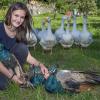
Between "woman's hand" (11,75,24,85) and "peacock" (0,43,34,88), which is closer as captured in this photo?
"woman's hand" (11,75,24,85)

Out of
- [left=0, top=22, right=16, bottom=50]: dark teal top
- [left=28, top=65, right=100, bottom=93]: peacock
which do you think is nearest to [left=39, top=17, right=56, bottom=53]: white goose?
[left=28, top=65, right=100, bottom=93]: peacock

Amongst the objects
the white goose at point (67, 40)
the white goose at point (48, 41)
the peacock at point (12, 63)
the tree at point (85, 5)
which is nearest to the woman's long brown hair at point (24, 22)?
the peacock at point (12, 63)

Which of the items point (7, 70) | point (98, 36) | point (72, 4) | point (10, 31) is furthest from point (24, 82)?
point (72, 4)

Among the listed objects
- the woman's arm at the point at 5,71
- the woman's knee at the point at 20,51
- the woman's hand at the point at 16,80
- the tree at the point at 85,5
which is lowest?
the tree at the point at 85,5

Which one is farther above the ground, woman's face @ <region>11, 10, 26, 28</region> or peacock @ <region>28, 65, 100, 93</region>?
woman's face @ <region>11, 10, 26, 28</region>

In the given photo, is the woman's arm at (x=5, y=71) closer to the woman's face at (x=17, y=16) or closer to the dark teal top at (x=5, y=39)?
the dark teal top at (x=5, y=39)

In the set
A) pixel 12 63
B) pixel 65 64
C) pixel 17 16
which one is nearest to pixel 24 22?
pixel 17 16

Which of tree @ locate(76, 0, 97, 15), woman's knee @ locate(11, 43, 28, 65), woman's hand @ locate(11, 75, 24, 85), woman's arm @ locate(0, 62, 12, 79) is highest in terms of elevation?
woman's knee @ locate(11, 43, 28, 65)

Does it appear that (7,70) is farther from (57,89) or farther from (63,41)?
(63,41)

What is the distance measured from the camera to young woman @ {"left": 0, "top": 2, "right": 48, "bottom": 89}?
17.3ft

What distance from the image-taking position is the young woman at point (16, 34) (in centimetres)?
526

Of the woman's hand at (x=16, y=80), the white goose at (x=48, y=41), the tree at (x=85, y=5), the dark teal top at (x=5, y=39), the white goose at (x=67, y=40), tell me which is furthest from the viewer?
the tree at (x=85, y=5)

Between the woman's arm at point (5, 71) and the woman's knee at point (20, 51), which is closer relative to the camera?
the woman's arm at point (5, 71)

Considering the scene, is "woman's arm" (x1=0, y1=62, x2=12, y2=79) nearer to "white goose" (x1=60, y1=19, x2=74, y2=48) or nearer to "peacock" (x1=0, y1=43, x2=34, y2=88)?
"peacock" (x1=0, y1=43, x2=34, y2=88)
